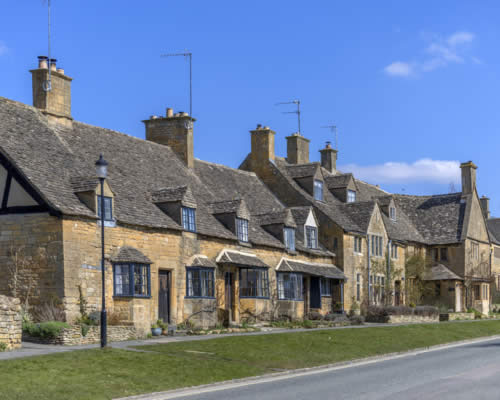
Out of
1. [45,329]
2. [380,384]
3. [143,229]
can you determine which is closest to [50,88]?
[143,229]

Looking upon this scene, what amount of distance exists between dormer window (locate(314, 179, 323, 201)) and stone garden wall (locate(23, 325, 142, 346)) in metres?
24.0

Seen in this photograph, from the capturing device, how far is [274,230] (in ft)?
136

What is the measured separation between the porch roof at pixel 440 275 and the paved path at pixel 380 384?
111 feet

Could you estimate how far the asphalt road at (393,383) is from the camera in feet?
51.7

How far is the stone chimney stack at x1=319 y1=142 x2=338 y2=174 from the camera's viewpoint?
58.7 meters

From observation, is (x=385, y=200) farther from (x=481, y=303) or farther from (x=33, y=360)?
(x=33, y=360)

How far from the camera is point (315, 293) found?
44.6m

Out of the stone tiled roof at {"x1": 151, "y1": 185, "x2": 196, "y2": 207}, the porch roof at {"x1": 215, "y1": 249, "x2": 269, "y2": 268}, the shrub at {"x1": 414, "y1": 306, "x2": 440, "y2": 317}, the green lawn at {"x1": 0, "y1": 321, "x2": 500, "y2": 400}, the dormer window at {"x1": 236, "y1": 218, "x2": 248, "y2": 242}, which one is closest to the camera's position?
the green lawn at {"x1": 0, "y1": 321, "x2": 500, "y2": 400}

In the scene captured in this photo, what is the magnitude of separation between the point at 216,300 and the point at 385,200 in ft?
83.6

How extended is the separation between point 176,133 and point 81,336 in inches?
717

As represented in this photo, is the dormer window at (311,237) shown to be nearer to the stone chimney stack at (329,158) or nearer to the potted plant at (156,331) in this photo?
the stone chimney stack at (329,158)

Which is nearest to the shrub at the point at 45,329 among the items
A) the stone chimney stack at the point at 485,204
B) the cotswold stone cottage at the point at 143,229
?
the cotswold stone cottage at the point at 143,229

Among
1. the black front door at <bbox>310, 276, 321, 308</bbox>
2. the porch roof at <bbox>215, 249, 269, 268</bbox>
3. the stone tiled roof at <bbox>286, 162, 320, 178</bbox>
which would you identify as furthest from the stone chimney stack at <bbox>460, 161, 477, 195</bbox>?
the porch roof at <bbox>215, 249, 269, 268</bbox>

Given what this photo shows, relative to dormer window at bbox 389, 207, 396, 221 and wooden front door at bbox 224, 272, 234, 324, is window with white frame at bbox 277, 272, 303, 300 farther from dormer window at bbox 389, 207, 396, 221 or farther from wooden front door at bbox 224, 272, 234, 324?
dormer window at bbox 389, 207, 396, 221
